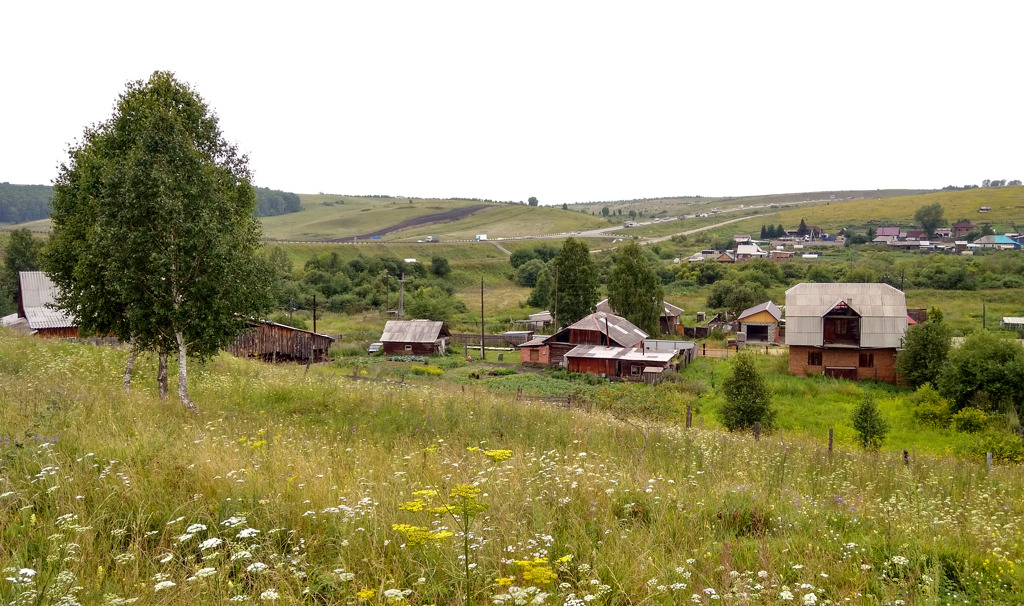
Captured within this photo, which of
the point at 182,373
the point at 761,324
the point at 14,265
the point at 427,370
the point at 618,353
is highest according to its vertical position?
the point at 14,265

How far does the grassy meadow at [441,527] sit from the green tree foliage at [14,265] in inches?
2232

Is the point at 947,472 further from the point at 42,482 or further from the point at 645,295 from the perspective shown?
the point at 645,295

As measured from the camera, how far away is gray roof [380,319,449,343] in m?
52.9

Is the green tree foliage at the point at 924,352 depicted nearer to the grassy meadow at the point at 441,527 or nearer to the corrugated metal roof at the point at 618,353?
the corrugated metal roof at the point at 618,353

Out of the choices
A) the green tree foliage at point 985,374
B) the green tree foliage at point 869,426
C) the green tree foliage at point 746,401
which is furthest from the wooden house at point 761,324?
the green tree foliage at point 869,426

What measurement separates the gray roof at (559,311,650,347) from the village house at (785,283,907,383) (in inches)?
459

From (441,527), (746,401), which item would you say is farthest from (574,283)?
(441,527)

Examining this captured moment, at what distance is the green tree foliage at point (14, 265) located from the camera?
52438 millimetres

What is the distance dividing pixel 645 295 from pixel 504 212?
147 m

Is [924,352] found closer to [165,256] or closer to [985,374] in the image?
[985,374]

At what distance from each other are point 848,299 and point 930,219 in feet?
417

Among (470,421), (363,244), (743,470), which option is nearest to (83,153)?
(470,421)

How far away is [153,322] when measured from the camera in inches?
472

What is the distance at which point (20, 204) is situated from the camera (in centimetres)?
17800
